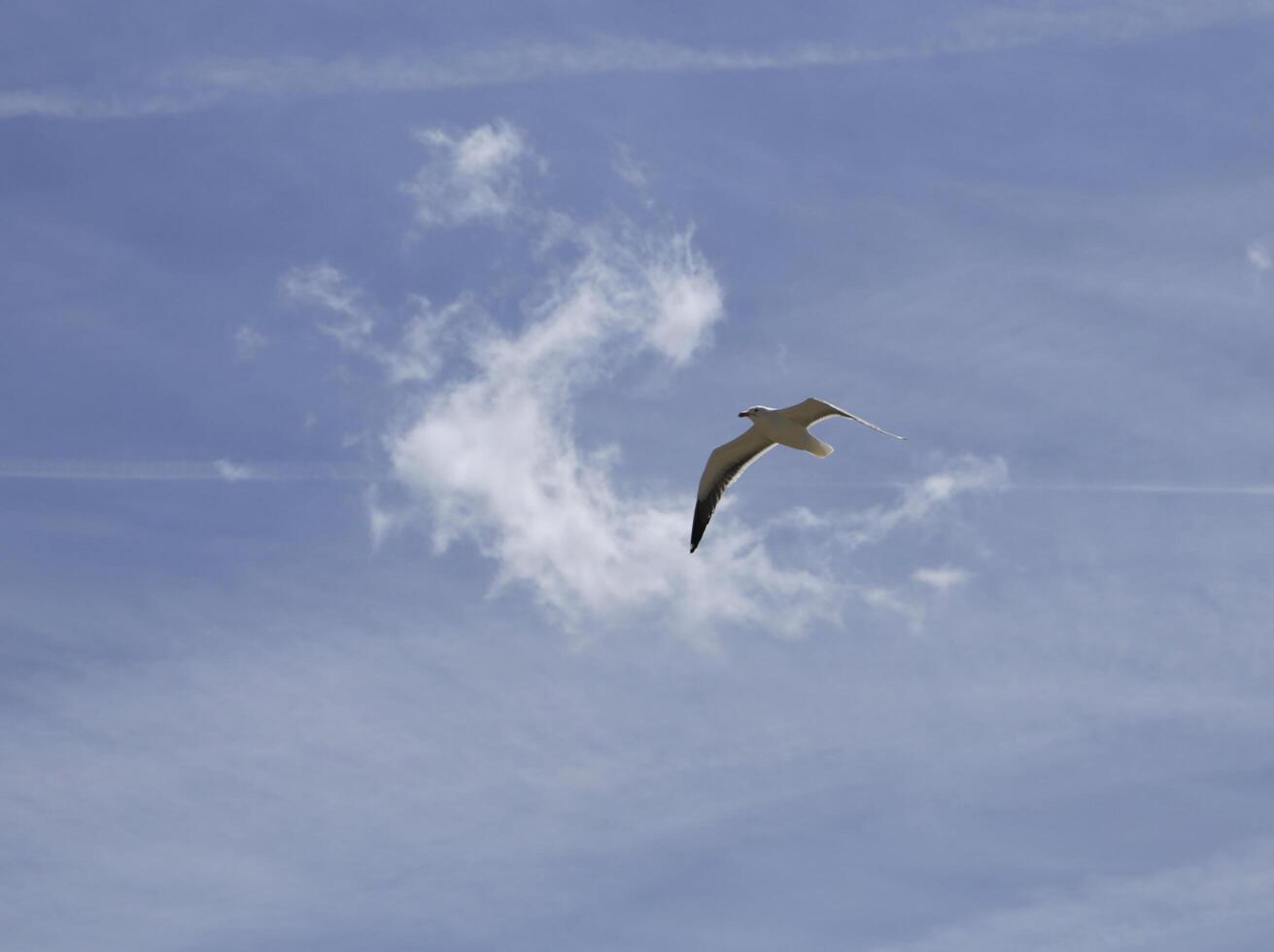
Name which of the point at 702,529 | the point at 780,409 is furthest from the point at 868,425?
the point at 702,529

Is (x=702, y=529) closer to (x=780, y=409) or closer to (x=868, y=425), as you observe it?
(x=780, y=409)

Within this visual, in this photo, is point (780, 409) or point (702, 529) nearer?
point (780, 409)

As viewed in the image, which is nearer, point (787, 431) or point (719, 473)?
point (787, 431)

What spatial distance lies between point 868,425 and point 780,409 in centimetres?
781

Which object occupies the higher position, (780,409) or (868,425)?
(780,409)

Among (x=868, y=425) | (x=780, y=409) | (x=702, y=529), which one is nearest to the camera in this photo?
(x=868, y=425)

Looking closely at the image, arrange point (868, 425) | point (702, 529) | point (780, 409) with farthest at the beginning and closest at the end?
1. point (702, 529)
2. point (780, 409)
3. point (868, 425)

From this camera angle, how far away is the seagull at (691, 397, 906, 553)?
58125 mm

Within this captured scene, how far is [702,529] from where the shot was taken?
6331cm

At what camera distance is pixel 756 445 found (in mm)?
62469

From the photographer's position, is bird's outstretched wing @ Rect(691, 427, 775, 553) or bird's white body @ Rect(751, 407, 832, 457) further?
bird's outstretched wing @ Rect(691, 427, 775, 553)

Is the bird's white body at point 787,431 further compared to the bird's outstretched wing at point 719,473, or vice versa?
the bird's outstretched wing at point 719,473

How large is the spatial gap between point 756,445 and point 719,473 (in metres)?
2.39

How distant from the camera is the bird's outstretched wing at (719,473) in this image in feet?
206
